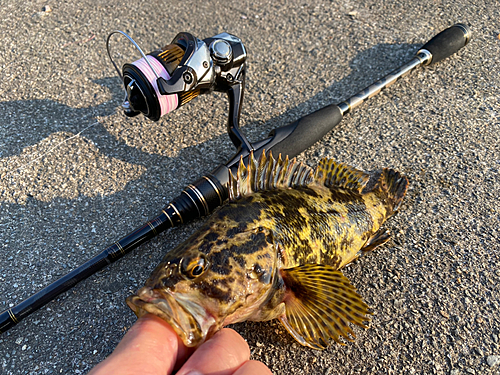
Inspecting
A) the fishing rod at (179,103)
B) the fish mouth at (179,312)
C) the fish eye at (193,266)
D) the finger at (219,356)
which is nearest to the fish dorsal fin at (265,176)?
the fishing rod at (179,103)

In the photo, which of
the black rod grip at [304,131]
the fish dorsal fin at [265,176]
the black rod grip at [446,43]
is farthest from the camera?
the black rod grip at [446,43]

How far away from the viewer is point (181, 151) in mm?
3566

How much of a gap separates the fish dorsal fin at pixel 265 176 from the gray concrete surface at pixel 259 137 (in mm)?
752

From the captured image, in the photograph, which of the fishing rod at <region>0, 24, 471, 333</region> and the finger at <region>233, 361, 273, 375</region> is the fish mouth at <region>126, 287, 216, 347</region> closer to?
the finger at <region>233, 361, 273, 375</region>

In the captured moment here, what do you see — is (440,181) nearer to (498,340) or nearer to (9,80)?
(498,340)

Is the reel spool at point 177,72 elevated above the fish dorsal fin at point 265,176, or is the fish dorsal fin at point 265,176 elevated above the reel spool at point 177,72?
the reel spool at point 177,72

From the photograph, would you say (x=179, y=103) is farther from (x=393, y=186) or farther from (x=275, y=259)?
(x=393, y=186)

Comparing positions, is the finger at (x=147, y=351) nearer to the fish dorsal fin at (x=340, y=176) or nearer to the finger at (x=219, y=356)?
the finger at (x=219, y=356)

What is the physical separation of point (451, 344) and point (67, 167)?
328 centimetres

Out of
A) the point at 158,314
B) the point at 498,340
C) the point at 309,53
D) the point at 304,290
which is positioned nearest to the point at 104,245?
the point at 158,314

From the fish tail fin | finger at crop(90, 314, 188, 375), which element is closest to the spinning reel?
the fish tail fin

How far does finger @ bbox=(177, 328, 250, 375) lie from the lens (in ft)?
5.31

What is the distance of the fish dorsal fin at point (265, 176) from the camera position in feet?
7.86

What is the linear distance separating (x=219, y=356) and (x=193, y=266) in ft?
1.47
